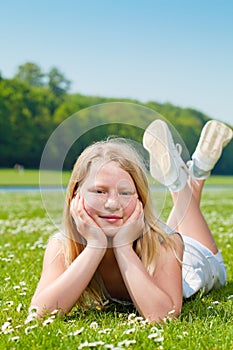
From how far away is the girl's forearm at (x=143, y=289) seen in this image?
3.99 metres

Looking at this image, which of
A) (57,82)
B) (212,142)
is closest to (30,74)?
(57,82)

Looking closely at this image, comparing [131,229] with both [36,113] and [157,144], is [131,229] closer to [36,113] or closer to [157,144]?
[157,144]

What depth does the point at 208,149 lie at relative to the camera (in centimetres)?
677

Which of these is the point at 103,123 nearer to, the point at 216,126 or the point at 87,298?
the point at 87,298

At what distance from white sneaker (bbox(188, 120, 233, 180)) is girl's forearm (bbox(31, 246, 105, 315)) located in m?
2.70

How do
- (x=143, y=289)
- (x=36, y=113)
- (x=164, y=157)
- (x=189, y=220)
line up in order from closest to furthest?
(x=143, y=289) < (x=164, y=157) < (x=189, y=220) < (x=36, y=113)

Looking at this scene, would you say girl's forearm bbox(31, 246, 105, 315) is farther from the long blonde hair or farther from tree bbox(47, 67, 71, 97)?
tree bbox(47, 67, 71, 97)

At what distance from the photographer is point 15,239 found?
9.34 m

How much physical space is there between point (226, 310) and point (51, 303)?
136cm

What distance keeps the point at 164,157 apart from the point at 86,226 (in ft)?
6.04

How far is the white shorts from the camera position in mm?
5242

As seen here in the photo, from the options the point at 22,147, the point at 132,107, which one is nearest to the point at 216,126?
the point at 132,107

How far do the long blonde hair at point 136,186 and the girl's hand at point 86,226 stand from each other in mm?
204

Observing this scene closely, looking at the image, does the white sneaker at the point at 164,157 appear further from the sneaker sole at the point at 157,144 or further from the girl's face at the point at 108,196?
the girl's face at the point at 108,196
